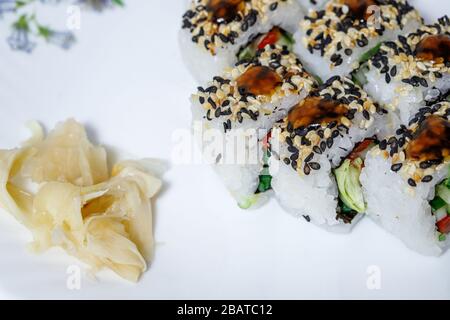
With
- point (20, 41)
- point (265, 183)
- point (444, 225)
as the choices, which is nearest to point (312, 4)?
point (265, 183)

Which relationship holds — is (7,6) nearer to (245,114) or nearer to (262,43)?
(262,43)


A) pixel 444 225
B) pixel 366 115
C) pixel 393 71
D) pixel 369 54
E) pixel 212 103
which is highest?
pixel 369 54

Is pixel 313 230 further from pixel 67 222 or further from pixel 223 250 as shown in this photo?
pixel 67 222

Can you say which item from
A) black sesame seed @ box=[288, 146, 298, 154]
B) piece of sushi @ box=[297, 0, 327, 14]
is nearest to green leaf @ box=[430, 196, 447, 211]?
black sesame seed @ box=[288, 146, 298, 154]

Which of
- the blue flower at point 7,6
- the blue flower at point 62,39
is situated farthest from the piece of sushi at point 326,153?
the blue flower at point 7,6

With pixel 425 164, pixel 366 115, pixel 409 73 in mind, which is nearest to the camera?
pixel 425 164

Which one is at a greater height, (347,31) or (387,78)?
(347,31)

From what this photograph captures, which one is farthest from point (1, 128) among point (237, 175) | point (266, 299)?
point (266, 299)
